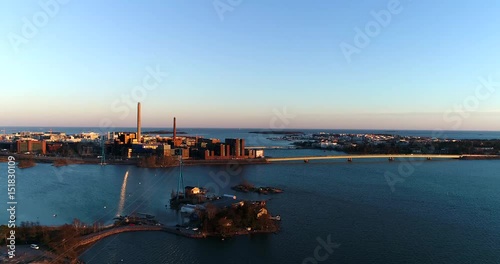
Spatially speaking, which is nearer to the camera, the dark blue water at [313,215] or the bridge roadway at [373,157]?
the dark blue water at [313,215]

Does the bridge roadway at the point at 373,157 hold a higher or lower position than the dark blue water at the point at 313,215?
higher

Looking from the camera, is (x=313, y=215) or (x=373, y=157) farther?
(x=373, y=157)

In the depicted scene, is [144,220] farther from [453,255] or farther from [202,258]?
[453,255]

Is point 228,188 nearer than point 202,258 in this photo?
No

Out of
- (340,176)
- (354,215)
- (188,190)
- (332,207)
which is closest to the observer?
(354,215)

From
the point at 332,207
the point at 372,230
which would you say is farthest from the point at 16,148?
the point at 372,230

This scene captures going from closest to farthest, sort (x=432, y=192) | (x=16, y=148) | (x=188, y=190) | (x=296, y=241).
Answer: (x=296, y=241) → (x=188, y=190) → (x=432, y=192) → (x=16, y=148)

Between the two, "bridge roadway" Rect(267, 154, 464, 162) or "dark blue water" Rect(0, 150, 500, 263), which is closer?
"dark blue water" Rect(0, 150, 500, 263)

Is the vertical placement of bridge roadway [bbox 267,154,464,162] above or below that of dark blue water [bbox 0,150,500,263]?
above
